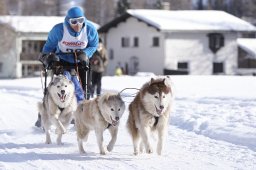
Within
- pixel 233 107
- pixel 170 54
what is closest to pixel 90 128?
pixel 233 107

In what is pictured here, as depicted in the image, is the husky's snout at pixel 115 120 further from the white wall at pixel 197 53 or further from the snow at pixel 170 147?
the white wall at pixel 197 53

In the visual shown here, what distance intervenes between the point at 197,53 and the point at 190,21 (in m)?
2.69

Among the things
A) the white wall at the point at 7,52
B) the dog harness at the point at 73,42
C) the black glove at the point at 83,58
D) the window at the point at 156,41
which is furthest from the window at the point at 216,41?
the black glove at the point at 83,58

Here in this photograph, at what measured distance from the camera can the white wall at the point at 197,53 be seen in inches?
1757

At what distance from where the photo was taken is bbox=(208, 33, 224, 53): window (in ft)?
151

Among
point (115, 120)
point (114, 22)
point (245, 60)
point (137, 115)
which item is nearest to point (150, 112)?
point (137, 115)

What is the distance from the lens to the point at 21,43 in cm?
5728

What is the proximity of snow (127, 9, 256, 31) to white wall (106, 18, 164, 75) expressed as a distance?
1.07 metres

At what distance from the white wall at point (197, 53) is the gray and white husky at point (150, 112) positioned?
37707 millimetres

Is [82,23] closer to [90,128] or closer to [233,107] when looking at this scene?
[90,128]

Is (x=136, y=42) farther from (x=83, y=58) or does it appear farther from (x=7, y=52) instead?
(x=83, y=58)

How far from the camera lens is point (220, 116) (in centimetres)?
1011

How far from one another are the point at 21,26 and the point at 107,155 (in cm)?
5153

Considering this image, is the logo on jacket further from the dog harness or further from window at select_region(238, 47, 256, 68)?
window at select_region(238, 47, 256, 68)
